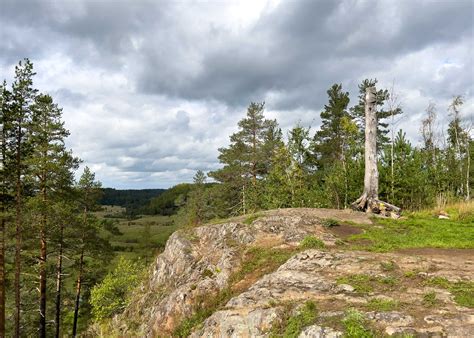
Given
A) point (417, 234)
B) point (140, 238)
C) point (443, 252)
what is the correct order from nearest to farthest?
point (443, 252) < point (417, 234) < point (140, 238)

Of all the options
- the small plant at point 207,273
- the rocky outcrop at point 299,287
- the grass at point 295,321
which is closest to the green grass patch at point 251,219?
the rocky outcrop at point 299,287

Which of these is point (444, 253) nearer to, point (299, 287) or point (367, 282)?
point (367, 282)

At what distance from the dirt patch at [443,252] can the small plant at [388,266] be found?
66.1 inches

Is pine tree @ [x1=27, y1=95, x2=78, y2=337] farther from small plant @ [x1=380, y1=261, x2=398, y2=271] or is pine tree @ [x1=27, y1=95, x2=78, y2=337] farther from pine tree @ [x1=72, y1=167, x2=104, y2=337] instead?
small plant @ [x1=380, y1=261, x2=398, y2=271]

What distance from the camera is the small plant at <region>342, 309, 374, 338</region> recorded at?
5164mm

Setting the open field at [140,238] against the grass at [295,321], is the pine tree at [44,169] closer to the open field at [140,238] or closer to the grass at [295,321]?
the grass at [295,321]

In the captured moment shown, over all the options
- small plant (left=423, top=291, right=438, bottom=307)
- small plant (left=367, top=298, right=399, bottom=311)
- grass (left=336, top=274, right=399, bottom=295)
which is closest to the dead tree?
grass (left=336, top=274, right=399, bottom=295)

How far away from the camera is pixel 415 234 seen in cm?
1154

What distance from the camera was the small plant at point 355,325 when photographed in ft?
16.9

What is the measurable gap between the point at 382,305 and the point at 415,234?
6.78m

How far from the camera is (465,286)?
6371mm

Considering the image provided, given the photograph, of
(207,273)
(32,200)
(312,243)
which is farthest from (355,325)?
(32,200)

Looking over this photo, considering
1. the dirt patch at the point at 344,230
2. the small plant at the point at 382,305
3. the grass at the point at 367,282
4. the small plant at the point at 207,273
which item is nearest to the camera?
the small plant at the point at 382,305

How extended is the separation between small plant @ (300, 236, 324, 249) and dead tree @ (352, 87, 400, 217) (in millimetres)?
Answer: 8126
